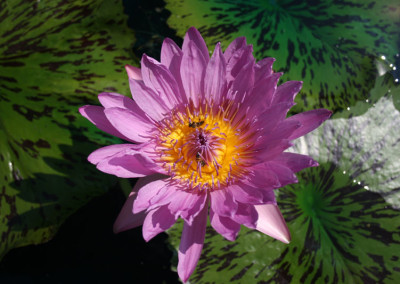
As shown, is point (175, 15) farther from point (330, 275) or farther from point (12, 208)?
point (330, 275)

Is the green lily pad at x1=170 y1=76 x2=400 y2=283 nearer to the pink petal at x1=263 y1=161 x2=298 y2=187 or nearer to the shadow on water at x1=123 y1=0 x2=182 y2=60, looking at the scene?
the pink petal at x1=263 y1=161 x2=298 y2=187

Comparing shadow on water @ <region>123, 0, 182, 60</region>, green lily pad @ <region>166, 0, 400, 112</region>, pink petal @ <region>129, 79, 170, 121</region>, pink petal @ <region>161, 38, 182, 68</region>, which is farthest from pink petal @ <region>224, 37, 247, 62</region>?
shadow on water @ <region>123, 0, 182, 60</region>

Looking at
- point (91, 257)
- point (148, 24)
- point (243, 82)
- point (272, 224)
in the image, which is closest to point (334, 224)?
point (272, 224)

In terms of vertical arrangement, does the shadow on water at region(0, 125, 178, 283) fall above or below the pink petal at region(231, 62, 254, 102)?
below

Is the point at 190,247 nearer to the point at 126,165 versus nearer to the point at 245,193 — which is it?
the point at 245,193

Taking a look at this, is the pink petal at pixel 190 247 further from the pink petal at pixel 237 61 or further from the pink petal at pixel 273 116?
the pink petal at pixel 237 61
